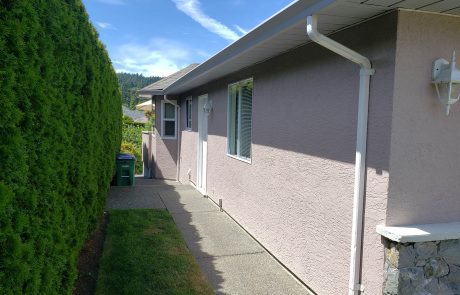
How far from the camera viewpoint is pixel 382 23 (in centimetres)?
316

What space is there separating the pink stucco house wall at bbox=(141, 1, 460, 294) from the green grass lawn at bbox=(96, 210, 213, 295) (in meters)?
1.36

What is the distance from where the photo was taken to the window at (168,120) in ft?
43.4

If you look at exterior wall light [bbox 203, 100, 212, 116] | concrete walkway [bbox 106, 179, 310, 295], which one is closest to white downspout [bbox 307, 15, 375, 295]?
concrete walkway [bbox 106, 179, 310, 295]

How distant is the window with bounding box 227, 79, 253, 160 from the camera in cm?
655

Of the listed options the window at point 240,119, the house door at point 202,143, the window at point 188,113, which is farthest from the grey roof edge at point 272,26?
the window at point 188,113

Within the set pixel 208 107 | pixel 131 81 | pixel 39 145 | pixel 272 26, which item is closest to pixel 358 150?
pixel 272 26

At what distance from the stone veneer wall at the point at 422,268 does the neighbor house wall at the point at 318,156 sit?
12cm

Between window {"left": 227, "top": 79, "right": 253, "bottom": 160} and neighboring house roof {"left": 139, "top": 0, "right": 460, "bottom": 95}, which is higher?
neighboring house roof {"left": 139, "top": 0, "right": 460, "bottom": 95}

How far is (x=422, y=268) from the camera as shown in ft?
10.1

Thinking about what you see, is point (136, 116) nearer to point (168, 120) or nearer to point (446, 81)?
point (168, 120)

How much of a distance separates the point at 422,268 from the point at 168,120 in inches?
439

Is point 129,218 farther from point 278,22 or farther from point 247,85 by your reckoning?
point 278,22

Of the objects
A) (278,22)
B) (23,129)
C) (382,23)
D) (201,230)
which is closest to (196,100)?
(201,230)

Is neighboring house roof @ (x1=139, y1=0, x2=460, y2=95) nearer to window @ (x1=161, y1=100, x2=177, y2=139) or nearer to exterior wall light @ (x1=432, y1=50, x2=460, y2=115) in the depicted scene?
exterior wall light @ (x1=432, y1=50, x2=460, y2=115)
